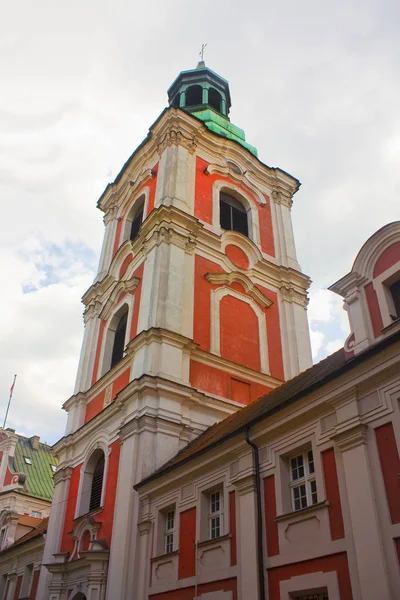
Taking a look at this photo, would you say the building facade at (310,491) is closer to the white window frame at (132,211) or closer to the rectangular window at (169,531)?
the rectangular window at (169,531)

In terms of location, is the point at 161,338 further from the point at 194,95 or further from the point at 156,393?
the point at 194,95

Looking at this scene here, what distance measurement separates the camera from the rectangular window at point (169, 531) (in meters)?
12.6

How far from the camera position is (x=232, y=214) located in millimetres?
23516

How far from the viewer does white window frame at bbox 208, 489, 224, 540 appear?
36.8 ft

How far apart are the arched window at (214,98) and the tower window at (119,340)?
1596 cm

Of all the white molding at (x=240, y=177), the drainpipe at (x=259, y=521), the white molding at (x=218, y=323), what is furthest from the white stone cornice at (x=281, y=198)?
the drainpipe at (x=259, y=521)

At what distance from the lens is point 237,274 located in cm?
2069

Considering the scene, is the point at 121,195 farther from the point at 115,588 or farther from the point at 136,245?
the point at 115,588

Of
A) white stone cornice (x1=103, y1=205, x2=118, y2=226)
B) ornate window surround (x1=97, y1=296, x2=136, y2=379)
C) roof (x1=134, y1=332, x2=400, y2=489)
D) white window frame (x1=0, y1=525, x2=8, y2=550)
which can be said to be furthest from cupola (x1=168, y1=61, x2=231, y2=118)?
white window frame (x1=0, y1=525, x2=8, y2=550)

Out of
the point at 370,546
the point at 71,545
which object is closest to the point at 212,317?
the point at 71,545

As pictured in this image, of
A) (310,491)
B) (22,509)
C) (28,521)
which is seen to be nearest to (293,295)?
(310,491)

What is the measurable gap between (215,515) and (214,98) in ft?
84.7

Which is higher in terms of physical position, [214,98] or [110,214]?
[214,98]

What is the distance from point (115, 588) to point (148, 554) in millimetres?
1158
